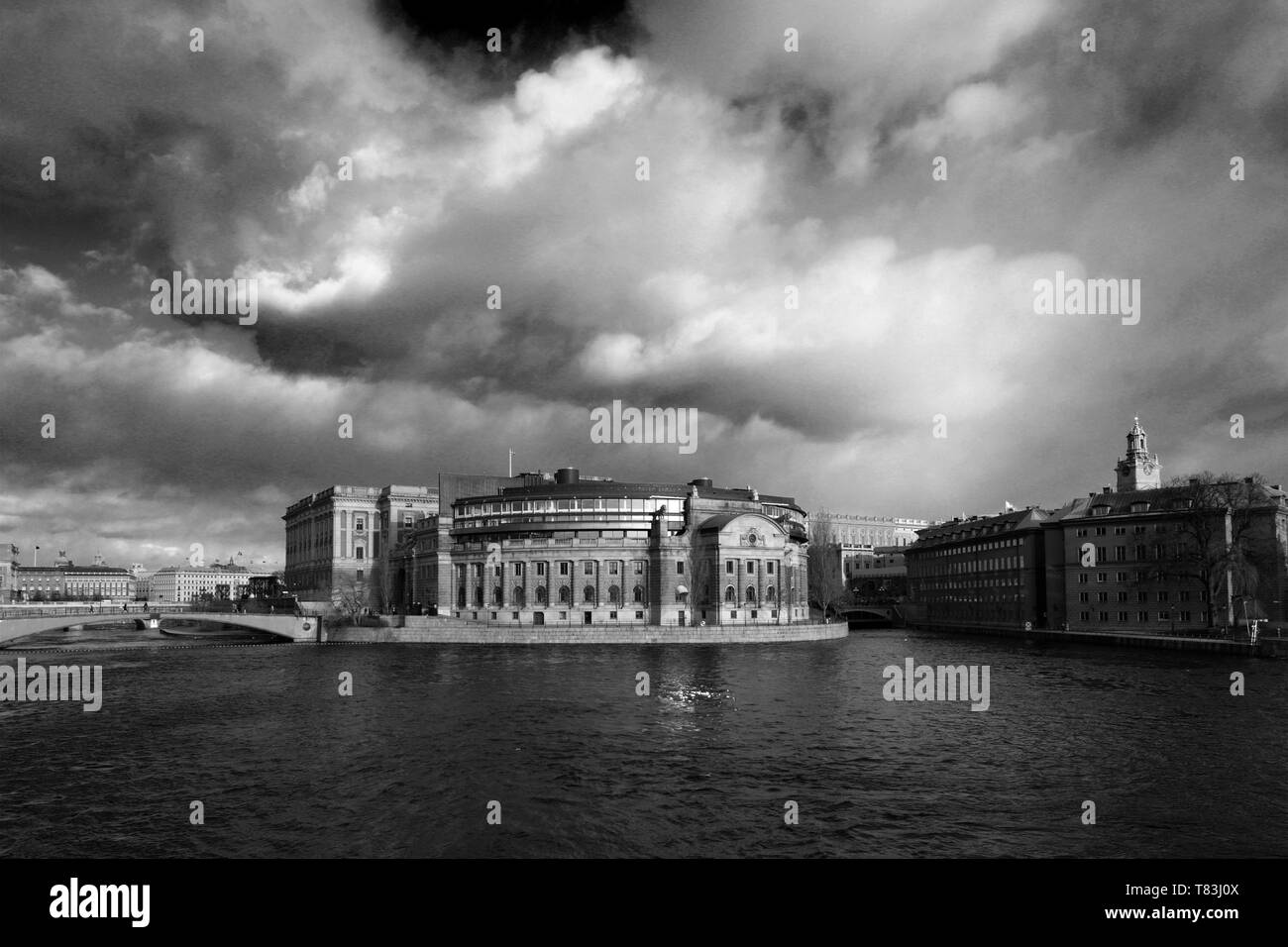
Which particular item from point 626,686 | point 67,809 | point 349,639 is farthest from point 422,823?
point 349,639

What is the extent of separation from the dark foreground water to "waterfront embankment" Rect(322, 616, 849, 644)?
30.6 metres

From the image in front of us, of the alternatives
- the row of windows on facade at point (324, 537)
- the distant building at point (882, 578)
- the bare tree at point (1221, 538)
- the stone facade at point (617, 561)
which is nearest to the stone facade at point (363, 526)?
the row of windows on facade at point (324, 537)

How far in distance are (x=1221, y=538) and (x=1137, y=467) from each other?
4844 cm

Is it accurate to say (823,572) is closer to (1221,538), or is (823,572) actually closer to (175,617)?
(1221,538)

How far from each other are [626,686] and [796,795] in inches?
1042

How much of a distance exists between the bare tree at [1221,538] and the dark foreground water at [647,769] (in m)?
30.8

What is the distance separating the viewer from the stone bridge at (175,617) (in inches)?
3147

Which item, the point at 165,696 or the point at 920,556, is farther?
the point at 920,556

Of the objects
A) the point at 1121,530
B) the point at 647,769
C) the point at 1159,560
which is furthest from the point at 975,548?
the point at 647,769

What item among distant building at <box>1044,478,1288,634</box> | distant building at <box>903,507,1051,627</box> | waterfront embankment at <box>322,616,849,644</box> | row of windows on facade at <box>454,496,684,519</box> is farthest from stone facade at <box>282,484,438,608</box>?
distant building at <box>1044,478,1288,634</box>

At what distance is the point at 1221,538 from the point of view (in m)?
86.2
